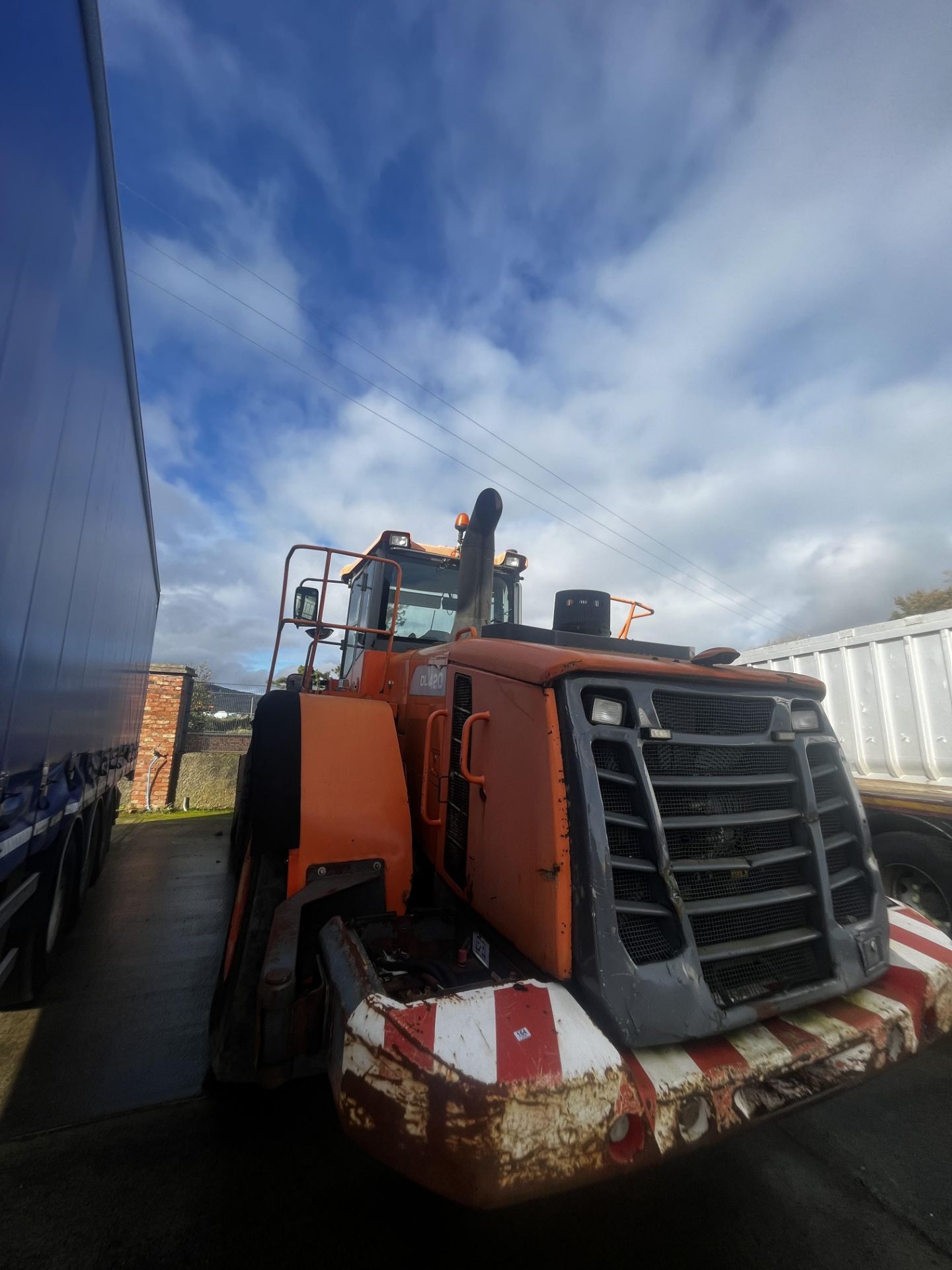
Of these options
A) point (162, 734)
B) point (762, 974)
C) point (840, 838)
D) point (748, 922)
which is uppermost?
point (162, 734)

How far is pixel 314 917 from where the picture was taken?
234cm

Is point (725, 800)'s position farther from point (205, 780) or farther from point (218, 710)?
point (218, 710)

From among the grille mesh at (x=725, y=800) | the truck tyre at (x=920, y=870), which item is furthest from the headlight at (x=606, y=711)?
the truck tyre at (x=920, y=870)

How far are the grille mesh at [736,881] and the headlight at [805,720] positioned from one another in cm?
54

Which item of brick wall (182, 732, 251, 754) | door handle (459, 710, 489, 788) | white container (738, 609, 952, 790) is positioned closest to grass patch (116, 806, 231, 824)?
brick wall (182, 732, 251, 754)

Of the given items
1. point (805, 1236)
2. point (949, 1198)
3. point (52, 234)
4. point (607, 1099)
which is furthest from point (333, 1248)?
point (52, 234)

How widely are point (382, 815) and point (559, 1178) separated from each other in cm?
146

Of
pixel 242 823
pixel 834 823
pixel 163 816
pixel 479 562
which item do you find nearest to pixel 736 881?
pixel 834 823

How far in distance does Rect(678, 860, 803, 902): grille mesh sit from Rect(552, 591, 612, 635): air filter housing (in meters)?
1.49

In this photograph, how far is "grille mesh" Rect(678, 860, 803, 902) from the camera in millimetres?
1956

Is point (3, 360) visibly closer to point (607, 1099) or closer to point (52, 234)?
point (52, 234)

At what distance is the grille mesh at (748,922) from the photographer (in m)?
1.94

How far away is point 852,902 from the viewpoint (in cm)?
231

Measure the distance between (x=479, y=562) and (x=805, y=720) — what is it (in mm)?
2215
